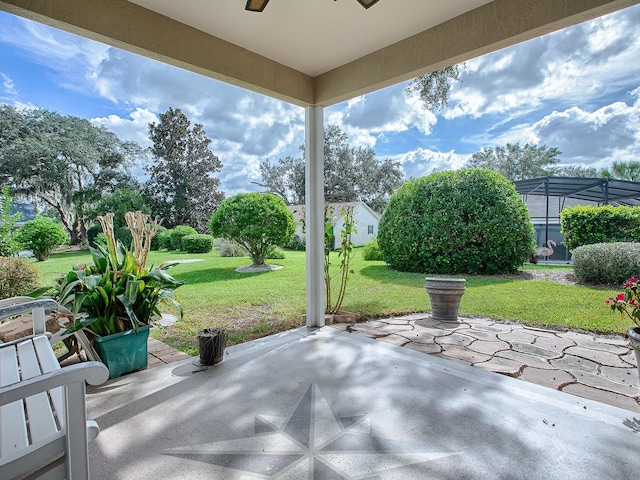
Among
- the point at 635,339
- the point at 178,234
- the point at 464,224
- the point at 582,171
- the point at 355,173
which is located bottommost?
the point at 635,339

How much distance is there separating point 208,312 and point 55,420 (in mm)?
3518

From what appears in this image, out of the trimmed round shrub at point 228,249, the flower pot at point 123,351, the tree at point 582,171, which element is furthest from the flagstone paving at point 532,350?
the tree at point 582,171

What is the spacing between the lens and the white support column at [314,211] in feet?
11.8

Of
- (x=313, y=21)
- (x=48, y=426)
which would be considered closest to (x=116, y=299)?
(x=48, y=426)

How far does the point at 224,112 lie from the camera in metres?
11.3

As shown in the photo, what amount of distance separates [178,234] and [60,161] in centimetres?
250

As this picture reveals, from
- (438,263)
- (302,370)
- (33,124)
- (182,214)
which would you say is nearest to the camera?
(302,370)

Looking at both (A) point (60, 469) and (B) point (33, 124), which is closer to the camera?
(A) point (60, 469)

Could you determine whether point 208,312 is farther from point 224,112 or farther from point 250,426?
point 224,112

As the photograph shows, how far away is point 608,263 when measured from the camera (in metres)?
4.68

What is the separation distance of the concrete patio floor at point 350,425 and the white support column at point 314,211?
1079 mm

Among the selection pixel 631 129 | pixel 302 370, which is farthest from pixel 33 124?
pixel 631 129

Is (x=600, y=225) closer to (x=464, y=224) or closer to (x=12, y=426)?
(x=464, y=224)

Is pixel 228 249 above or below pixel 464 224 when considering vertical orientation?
below
